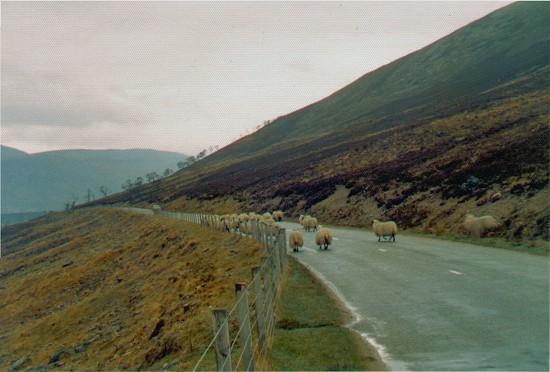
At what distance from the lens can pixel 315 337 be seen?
9250 mm

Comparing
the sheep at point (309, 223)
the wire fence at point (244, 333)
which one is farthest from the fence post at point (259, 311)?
the sheep at point (309, 223)

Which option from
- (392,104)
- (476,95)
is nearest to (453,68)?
(392,104)

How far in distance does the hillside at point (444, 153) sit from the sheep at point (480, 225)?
532mm

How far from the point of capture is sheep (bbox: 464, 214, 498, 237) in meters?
23.6

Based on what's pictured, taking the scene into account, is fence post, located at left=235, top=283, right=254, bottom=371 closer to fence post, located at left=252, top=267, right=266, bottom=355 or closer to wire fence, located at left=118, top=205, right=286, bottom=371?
wire fence, located at left=118, top=205, right=286, bottom=371

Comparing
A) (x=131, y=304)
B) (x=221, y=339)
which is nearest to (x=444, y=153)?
(x=131, y=304)

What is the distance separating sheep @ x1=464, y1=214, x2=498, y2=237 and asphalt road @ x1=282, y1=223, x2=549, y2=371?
169 inches

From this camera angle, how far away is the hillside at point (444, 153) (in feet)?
94.9

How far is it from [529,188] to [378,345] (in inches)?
807

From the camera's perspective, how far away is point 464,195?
30578 mm

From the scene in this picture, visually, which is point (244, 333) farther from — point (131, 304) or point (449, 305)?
point (131, 304)

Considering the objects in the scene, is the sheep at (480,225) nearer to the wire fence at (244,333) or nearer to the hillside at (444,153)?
the hillside at (444,153)

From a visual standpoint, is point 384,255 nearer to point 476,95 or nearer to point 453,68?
point 476,95

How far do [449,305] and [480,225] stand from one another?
14.5 metres
